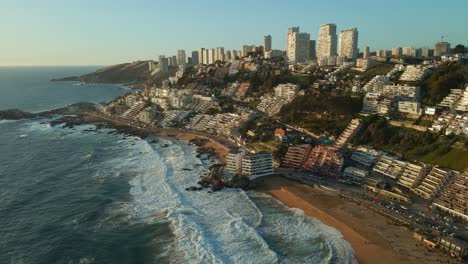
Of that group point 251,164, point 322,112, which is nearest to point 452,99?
point 322,112

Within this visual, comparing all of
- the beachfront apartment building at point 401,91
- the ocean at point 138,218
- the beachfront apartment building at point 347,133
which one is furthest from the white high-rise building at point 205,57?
the beachfront apartment building at point 347,133

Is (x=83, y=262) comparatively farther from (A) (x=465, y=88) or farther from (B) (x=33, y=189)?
(A) (x=465, y=88)

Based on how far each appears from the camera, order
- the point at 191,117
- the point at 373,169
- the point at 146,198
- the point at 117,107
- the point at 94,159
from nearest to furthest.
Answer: the point at 146,198 → the point at 373,169 → the point at 94,159 → the point at 191,117 → the point at 117,107

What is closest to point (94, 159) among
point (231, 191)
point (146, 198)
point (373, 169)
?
point (146, 198)

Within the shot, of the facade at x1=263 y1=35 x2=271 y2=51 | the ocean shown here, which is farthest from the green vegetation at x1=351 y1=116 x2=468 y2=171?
the facade at x1=263 y1=35 x2=271 y2=51

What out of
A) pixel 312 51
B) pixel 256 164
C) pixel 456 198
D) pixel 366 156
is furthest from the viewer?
pixel 312 51

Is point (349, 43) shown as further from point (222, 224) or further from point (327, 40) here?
point (222, 224)
